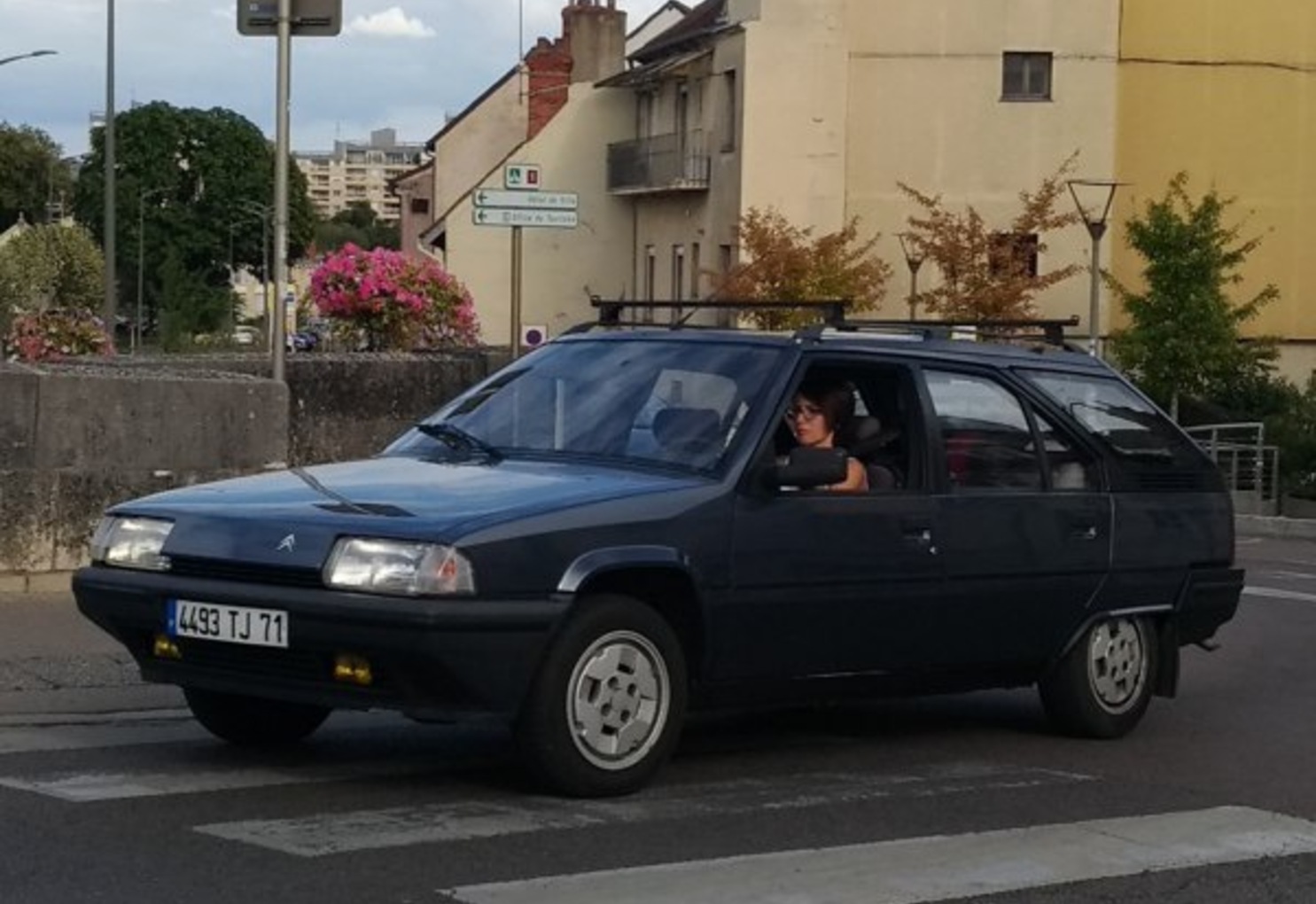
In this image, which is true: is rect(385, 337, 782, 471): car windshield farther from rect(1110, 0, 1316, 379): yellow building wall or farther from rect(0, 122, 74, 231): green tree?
rect(0, 122, 74, 231): green tree

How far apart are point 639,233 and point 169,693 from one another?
51368 mm

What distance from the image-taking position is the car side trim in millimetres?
7492

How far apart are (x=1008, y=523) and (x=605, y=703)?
217cm

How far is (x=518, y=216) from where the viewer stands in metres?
16.7

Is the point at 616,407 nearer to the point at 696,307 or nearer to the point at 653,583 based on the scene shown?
the point at 696,307

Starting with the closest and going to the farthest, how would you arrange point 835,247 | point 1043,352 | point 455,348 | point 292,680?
point 292,680 < point 1043,352 < point 455,348 < point 835,247

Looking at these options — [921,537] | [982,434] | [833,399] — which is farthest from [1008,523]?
[833,399]

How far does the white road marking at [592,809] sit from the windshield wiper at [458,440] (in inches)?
55.2

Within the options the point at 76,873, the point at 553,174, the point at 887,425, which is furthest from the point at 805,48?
the point at 76,873

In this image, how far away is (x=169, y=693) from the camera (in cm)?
1011

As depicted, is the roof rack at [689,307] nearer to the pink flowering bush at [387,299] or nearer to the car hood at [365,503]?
the car hood at [365,503]

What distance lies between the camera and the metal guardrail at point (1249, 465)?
3525 centimetres

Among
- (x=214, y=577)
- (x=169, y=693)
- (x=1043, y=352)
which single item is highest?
(x=1043, y=352)

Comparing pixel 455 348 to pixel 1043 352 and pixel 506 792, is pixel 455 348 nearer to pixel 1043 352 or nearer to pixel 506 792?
pixel 1043 352
